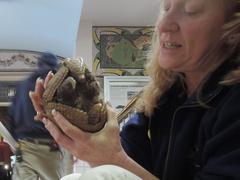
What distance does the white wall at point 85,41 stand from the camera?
2.96 metres

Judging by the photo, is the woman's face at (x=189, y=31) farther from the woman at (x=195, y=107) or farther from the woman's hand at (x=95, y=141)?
the woman's hand at (x=95, y=141)

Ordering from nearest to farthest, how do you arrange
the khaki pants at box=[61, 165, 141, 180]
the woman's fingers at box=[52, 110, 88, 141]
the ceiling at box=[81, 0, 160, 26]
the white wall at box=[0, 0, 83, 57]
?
the khaki pants at box=[61, 165, 141, 180] → the woman's fingers at box=[52, 110, 88, 141] → the ceiling at box=[81, 0, 160, 26] → the white wall at box=[0, 0, 83, 57]

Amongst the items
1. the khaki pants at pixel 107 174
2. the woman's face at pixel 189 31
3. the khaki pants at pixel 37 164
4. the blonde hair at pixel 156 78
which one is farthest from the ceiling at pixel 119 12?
the khaki pants at pixel 107 174

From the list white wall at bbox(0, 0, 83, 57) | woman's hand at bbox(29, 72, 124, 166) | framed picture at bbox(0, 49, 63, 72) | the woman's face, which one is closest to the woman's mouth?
the woman's face

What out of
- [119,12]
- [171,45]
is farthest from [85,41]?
[171,45]

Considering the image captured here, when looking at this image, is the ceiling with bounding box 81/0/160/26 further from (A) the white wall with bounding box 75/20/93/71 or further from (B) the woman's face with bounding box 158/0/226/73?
(B) the woman's face with bounding box 158/0/226/73

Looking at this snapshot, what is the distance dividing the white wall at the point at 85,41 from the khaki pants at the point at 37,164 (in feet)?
4.45

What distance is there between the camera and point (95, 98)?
58 centimetres

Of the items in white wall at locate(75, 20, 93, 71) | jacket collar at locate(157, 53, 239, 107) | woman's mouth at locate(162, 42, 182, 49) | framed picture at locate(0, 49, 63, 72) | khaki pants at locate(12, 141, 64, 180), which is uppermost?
woman's mouth at locate(162, 42, 182, 49)

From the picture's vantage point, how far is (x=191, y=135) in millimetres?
606

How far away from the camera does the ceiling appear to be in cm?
267

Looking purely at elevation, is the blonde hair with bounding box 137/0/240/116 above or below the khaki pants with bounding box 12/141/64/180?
above

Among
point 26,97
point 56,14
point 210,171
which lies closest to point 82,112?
point 210,171

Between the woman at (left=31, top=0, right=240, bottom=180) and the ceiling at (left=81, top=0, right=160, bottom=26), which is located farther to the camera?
the ceiling at (left=81, top=0, right=160, bottom=26)
